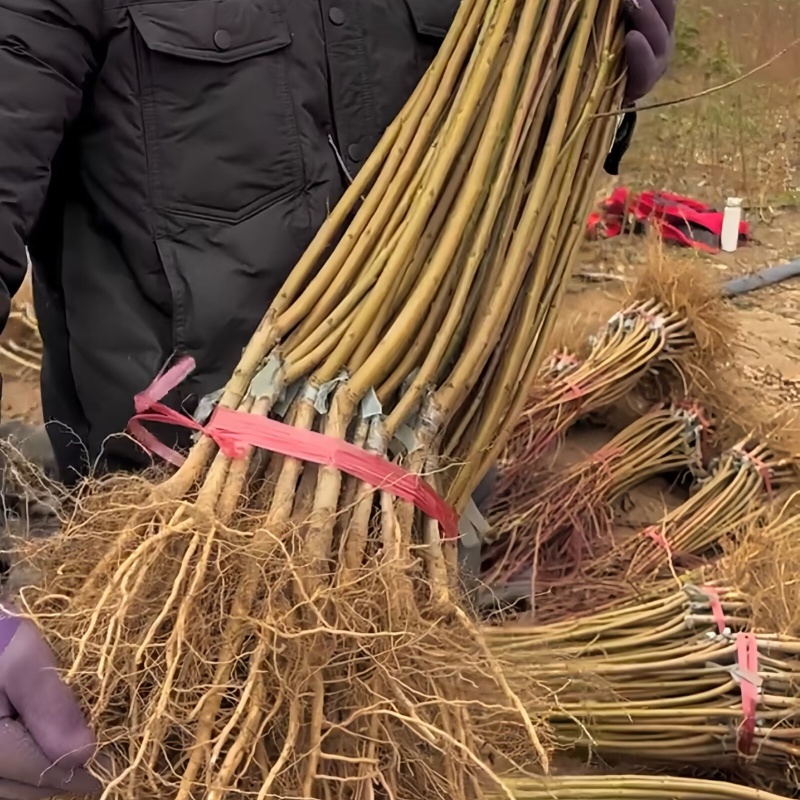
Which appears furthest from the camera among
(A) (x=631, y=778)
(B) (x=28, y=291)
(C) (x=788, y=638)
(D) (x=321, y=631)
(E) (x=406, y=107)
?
(B) (x=28, y=291)

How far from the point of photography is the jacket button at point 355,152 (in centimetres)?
107

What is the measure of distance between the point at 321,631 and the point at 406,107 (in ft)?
1.85

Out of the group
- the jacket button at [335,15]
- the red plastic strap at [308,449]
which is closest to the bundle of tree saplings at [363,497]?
the red plastic strap at [308,449]

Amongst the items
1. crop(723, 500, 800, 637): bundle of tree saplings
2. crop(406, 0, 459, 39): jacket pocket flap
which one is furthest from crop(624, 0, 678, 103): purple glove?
crop(723, 500, 800, 637): bundle of tree saplings

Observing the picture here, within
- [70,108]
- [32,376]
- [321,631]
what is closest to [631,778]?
[321,631]

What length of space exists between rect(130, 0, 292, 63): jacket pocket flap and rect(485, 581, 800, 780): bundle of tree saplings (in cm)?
85

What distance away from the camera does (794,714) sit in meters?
1.41

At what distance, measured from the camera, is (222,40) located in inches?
38.7

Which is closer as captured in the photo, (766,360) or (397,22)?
(397,22)

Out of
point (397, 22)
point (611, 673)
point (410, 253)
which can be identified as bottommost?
point (611, 673)

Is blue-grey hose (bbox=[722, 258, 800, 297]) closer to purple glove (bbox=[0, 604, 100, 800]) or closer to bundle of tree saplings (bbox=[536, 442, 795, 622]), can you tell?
bundle of tree saplings (bbox=[536, 442, 795, 622])

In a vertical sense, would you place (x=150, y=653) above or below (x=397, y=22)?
below

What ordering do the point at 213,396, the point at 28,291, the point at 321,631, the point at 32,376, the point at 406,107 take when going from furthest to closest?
the point at 28,291, the point at 32,376, the point at 406,107, the point at 213,396, the point at 321,631

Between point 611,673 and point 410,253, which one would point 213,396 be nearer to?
point 410,253
